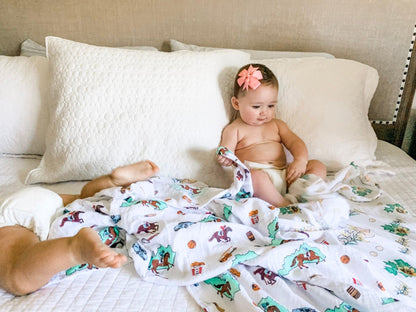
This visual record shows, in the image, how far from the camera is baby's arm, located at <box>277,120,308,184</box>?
1240mm

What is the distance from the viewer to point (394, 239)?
100cm

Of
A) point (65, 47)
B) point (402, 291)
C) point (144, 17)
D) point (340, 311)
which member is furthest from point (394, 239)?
point (144, 17)

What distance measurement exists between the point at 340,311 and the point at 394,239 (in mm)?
327

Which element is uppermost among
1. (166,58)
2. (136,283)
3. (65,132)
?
(166,58)

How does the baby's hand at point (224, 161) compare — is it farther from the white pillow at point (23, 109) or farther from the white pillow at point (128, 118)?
the white pillow at point (23, 109)

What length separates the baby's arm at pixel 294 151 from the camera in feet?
4.07

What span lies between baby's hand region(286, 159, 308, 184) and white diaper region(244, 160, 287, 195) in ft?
0.07

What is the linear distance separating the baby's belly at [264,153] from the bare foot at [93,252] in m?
0.64

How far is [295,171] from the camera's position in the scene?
1.24 meters

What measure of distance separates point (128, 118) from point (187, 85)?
23 cm

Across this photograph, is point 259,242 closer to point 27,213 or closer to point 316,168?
point 316,168

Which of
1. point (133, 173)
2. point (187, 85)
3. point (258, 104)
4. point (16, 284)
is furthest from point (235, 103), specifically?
point (16, 284)

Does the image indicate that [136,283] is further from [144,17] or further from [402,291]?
[144,17]

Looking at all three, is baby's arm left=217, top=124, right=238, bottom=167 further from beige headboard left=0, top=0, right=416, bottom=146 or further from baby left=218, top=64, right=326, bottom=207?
beige headboard left=0, top=0, right=416, bottom=146
